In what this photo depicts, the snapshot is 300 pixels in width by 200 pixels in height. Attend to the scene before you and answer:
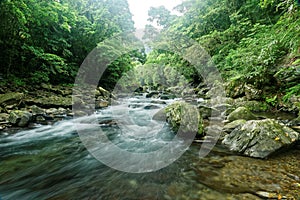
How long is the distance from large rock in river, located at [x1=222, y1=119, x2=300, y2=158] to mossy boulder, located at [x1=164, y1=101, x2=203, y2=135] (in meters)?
0.93

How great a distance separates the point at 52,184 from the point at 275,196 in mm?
3019

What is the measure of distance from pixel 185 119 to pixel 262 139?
5.90 feet

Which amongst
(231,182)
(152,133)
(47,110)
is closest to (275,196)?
(231,182)

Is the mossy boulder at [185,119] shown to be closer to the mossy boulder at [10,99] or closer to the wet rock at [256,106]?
the wet rock at [256,106]

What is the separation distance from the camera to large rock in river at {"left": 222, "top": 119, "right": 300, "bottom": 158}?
10.2 feet

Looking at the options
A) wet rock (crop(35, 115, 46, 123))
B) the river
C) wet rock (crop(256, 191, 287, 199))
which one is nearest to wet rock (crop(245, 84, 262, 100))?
the river

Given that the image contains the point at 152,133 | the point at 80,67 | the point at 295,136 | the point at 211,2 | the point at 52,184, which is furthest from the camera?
the point at 211,2

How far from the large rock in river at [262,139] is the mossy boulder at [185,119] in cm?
93

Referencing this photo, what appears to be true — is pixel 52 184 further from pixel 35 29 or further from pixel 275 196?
pixel 35 29

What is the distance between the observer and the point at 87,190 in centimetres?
246

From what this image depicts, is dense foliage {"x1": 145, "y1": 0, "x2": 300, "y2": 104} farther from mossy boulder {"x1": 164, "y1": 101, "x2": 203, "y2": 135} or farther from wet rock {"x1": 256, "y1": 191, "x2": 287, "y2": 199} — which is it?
mossy boulder {"x1": 164, "y1": 101, "x2": 203, "y2": 135}

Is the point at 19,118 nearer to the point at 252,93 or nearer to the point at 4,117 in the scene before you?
the point at 4,117

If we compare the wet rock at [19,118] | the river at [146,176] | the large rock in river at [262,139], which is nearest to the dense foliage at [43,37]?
the wet rock at [19,118]

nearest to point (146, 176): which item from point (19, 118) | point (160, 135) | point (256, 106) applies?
point (160, 135)
